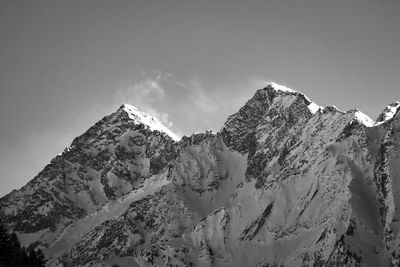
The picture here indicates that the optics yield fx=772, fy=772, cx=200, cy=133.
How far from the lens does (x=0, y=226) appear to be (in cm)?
11644

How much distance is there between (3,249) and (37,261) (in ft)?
30.0

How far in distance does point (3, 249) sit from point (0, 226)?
11.6 ft

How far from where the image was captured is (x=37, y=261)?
123375 mm

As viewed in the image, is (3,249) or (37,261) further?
(37,261)

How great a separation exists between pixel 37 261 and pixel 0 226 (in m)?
10.3

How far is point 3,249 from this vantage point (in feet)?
379
